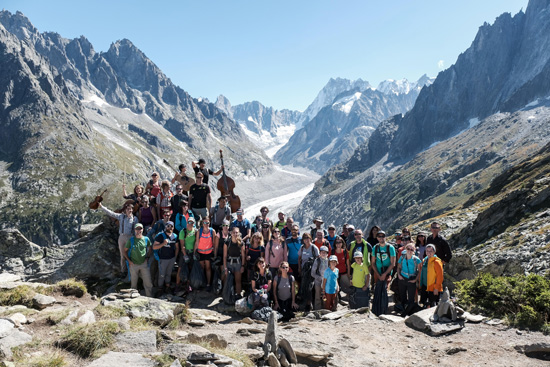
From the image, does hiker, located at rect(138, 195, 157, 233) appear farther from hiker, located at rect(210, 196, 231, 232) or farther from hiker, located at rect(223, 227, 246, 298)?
hiker, located at rect(223, 227, 246, 298)

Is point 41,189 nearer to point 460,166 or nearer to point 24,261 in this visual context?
point 24,261

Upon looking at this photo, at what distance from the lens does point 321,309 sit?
14.4 m

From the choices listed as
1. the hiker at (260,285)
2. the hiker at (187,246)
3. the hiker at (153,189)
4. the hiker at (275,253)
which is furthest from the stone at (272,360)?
the hiker at (153,189)

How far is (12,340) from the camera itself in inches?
327

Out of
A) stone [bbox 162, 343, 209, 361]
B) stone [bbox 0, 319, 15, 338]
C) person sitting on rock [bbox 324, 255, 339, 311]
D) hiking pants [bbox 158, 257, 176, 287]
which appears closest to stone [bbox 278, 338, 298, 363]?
stone [bbox 162, 343, 209, 361]

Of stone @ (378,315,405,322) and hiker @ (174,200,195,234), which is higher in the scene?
hiker @ (174,200,195,234)

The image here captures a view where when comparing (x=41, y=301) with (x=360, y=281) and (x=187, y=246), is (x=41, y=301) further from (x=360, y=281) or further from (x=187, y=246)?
(x=360, y=281)

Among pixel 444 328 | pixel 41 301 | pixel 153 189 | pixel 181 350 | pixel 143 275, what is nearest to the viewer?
pixel 181 350

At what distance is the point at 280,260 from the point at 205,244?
11.0 feet

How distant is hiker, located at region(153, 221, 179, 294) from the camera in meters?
15.2

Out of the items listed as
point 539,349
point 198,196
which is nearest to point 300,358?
point 539,349

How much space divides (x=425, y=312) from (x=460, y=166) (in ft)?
646

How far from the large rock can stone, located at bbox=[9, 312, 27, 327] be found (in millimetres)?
2306

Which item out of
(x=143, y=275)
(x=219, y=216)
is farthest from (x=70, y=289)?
(x=219, y=216)
